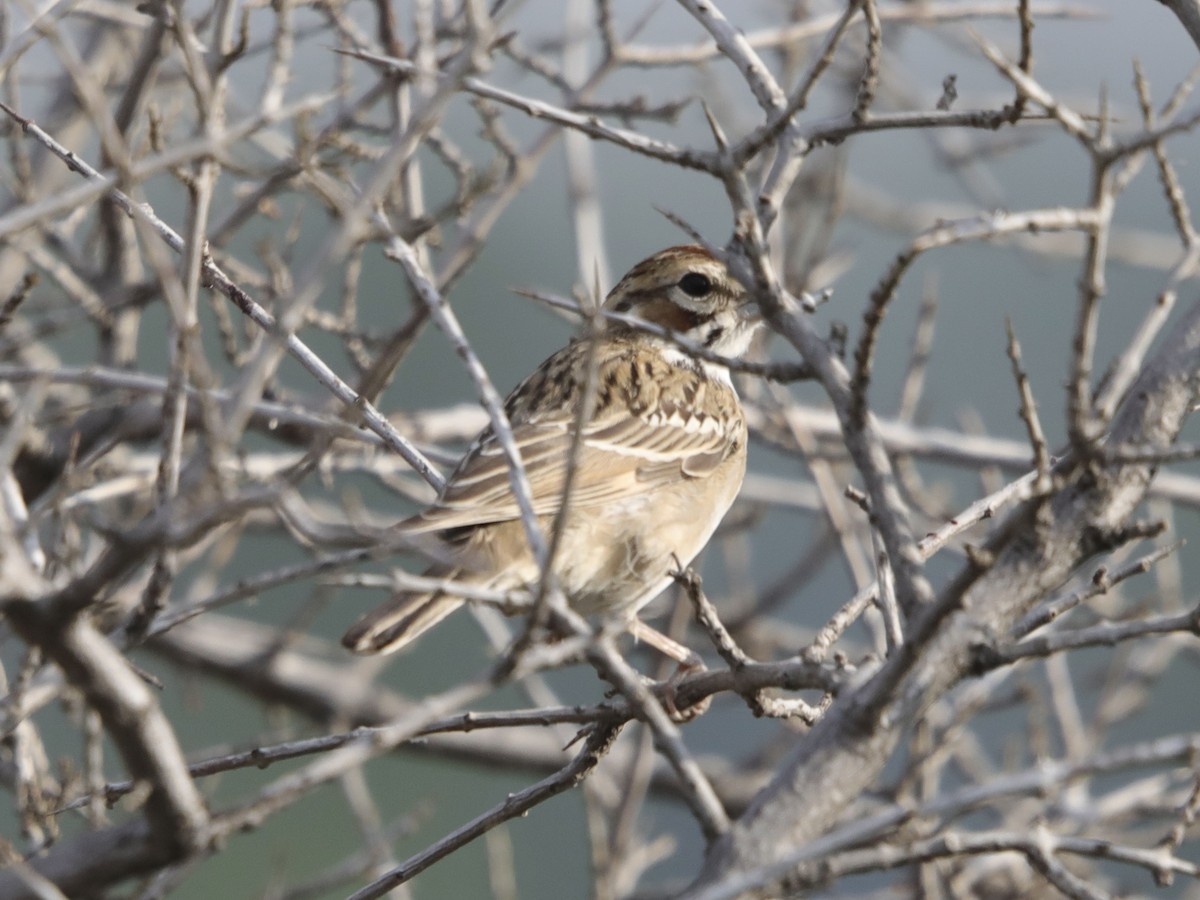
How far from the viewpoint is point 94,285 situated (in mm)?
5977

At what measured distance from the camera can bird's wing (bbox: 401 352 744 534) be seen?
4462 millimetres

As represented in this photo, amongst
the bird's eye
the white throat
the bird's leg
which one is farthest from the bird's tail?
the bird's eye

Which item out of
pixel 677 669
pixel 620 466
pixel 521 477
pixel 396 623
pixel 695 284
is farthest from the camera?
pixel 695 284

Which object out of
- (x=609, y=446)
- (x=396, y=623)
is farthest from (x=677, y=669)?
(x=396, y=623)

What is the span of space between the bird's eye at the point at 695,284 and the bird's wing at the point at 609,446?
0.33 meters

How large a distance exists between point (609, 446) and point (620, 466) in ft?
0.41

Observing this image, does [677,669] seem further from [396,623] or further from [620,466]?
[396,623]

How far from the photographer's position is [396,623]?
158 inches

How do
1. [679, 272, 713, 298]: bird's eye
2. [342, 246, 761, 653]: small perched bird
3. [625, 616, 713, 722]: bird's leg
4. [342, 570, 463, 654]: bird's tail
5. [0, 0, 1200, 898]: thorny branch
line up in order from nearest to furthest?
[0, 0, 1200, 898]: thorny branch, [625, 616, 713, 722]: bird's leg, [342, 570, 463, 654]: bird's tail, [342, 246, 761, 653]: small perched bird, [679, 272, 713, 298]: bird's eye

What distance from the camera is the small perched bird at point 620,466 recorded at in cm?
444

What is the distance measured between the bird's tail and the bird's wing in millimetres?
329

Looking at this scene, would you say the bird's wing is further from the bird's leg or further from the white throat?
the bird's leg

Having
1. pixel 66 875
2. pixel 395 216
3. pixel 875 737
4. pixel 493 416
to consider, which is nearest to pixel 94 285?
pixel 395 216

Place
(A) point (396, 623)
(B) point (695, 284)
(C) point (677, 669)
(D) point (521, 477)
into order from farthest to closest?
1. (B) point (695, 284)
2. (C) point (677, 669)
3. (A) point (396, 623)
4. (D) point (521, 477)
